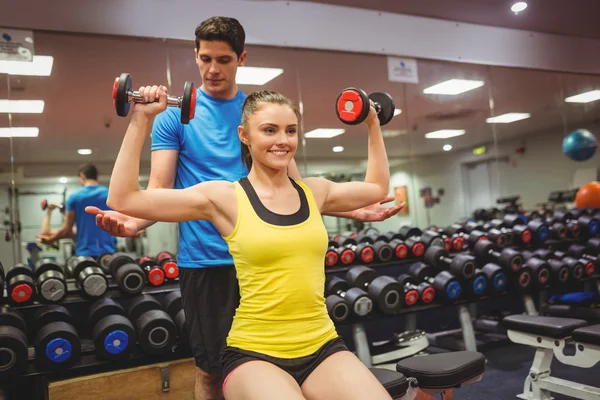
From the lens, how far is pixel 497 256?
3670mm

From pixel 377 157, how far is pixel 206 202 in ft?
1.78

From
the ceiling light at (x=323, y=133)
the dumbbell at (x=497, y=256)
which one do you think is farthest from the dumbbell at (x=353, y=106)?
the ceiling light at (x=323, y=133)

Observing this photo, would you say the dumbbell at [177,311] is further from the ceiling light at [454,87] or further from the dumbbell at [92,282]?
the ceiling light at [454,87]

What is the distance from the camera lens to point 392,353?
3.07 m

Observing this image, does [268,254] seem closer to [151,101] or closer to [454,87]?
[151,101]

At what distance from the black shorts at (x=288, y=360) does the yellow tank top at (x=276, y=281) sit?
0.01 meters

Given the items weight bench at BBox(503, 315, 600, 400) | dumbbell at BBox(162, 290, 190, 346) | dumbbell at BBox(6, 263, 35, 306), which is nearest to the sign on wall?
dumbbell at BBox(6, 263, 35, 306)

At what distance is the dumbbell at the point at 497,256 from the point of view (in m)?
3.59

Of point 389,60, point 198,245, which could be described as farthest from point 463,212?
point 198,245

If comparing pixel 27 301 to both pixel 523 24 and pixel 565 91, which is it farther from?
pixel 565 91

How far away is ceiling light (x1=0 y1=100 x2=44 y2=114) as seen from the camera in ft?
11.1

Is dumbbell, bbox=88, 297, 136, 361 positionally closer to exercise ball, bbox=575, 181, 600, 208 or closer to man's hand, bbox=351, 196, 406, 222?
man's hand, bbox=351, 196, 406, 222

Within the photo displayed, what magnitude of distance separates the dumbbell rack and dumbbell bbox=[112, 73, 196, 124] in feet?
5.28

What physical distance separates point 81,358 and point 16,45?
2.11 m
